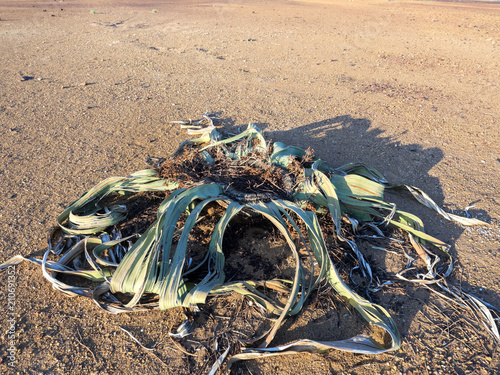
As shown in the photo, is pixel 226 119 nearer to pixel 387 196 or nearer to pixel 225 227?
pixel 387 196

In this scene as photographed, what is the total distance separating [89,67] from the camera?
16.0 feet

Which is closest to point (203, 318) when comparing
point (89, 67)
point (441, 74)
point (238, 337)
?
point (238, 337)

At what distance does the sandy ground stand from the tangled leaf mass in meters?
0.12

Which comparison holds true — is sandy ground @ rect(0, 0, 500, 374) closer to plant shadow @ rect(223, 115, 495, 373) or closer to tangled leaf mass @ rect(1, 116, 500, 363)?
plant shadow @ rect(223, 115, 495, 373)

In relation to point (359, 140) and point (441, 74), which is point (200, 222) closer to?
point (359, 140)

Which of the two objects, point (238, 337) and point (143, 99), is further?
point (143, 99)

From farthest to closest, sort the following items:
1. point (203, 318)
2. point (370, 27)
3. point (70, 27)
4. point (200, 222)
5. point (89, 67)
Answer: point (370, 27) < point (70, 27) < point (89, 67) < point (200, 222) < point (203, 318)

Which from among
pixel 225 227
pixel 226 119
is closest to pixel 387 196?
pixel 225 227

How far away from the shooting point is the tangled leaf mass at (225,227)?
69.7 inches

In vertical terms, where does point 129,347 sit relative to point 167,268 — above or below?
below

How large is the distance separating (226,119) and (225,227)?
2004mm

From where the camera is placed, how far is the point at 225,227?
201 cm

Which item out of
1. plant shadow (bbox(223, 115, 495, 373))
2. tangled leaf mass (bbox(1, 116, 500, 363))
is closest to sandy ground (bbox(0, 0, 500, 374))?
plant shadow (bbox(223, 115, 495, 373))

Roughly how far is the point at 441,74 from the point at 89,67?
16.8 feet
